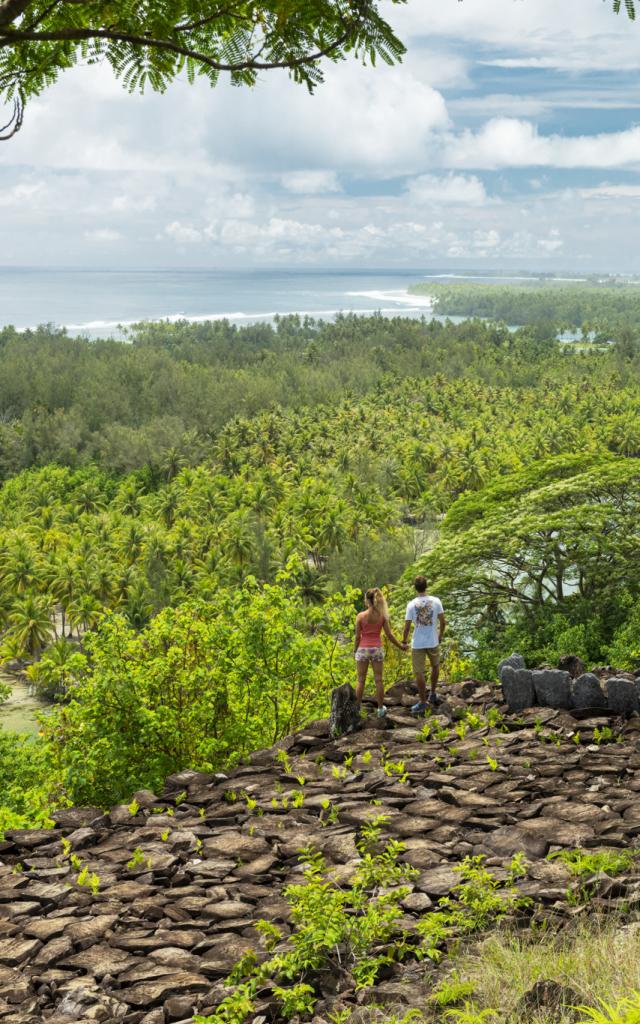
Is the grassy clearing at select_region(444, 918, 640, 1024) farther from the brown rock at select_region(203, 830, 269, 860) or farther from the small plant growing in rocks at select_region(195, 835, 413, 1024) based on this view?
the brown rock at select_region(203, 830, 269, 860)

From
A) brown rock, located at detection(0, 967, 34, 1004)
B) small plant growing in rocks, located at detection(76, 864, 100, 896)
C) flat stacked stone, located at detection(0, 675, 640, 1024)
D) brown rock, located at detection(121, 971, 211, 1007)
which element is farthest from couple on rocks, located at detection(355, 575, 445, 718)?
brown rock, located at detection(0, 967, 34, 1004)

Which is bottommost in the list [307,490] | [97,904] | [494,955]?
[307,490]

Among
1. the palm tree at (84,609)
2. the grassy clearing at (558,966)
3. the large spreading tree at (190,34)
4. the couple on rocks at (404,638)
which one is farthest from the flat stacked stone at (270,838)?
the palm tree at (84,609)

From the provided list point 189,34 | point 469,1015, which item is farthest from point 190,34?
point 469,1015

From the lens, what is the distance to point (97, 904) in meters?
7.69

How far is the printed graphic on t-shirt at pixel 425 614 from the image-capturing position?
11656mm

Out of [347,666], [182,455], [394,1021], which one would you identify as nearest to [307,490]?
[182,455]

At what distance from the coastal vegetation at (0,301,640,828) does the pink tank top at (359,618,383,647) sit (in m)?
2.66

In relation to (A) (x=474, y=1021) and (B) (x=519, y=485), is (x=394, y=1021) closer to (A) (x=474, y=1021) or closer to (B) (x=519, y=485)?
(A) (x=474, y=1021)

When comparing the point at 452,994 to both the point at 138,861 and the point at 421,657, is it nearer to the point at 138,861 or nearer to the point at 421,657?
the point at 138,861

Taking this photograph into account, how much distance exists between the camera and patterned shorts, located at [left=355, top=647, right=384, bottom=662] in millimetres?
11531

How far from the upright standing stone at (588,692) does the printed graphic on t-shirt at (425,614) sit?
6.23ft

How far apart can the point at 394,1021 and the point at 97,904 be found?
3.72 metres

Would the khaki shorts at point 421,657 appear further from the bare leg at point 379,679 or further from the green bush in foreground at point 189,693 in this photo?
the green bush in foreground at point 189,693
